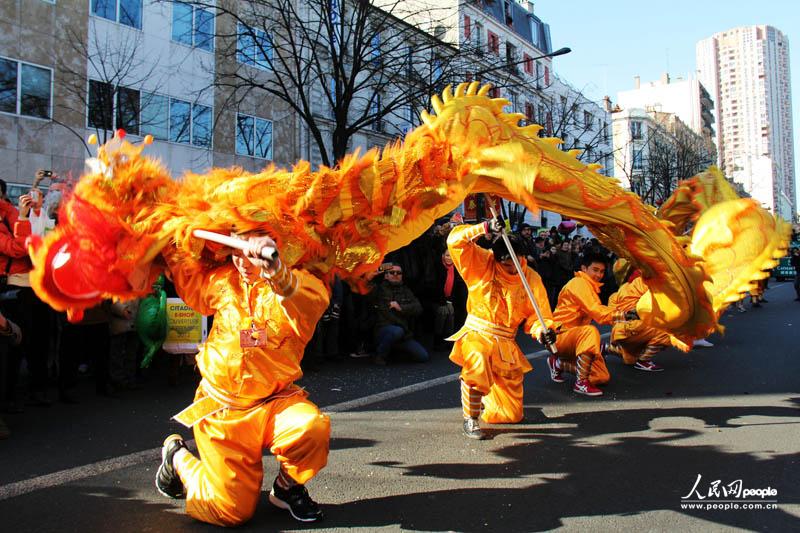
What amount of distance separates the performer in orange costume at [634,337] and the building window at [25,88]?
38.2 ft

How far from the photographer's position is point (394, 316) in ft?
26.5

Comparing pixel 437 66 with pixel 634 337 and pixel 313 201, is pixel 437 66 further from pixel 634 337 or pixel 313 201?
pixel 313 201

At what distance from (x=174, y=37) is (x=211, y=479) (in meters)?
14.1

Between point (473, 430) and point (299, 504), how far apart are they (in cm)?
187

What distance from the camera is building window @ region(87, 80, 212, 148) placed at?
12828mm

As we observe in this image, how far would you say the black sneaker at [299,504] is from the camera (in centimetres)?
315

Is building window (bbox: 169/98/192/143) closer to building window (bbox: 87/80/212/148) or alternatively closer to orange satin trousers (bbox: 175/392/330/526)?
building window (bbox: 87/80/212/148)

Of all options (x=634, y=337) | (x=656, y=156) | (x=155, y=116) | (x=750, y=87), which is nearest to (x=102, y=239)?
(x=634, y=337)

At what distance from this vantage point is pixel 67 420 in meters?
5.03

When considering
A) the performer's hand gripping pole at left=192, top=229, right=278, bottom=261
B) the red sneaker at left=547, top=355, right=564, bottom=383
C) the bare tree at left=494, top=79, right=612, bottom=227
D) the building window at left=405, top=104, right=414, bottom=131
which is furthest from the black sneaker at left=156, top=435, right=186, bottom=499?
the bare tree at left=494, top=79, right=612, bottom=227

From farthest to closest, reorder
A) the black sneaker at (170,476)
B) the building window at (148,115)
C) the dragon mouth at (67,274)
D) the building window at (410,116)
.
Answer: the building window at (410,116) < the building window at (148,115) < the black sneaker at (170,476) < the dragon mouth at (67,274)

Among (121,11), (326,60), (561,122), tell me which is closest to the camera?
(121,11)

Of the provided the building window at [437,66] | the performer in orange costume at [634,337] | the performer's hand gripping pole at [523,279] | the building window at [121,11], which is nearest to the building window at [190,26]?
the building window at [121,11]

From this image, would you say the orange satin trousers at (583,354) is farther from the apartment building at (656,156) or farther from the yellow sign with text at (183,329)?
the apartment building at (656,156)
